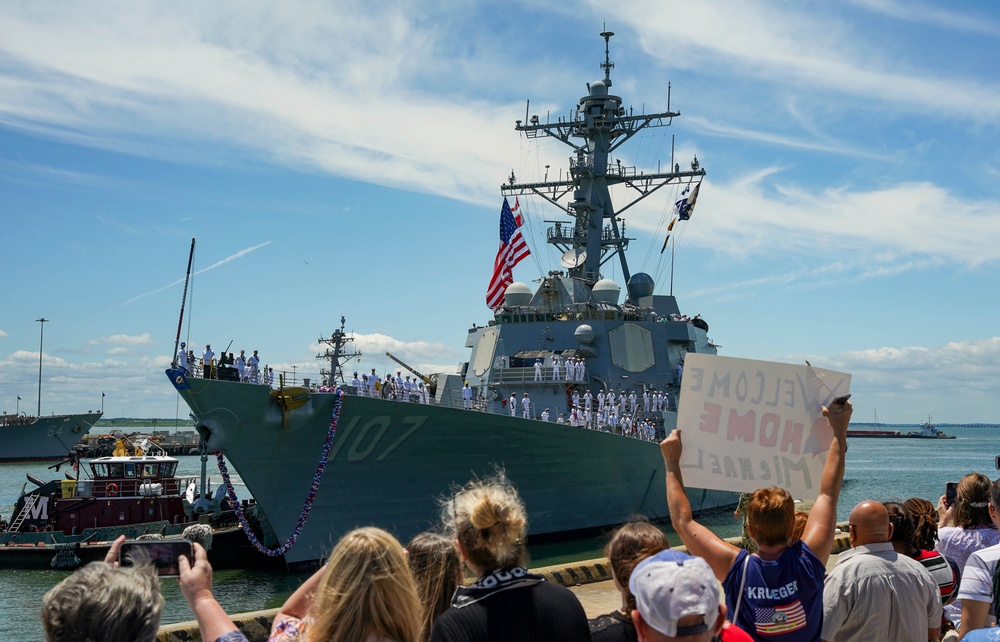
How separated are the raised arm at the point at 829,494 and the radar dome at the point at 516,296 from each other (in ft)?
64.0

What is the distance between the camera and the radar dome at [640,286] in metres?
25.3

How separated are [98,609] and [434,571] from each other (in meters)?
1.09

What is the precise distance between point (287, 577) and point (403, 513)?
2.45 metres

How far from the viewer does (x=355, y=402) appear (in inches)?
610

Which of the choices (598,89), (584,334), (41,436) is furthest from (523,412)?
(41,436)

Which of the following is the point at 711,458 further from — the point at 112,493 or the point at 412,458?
the point at 112,493

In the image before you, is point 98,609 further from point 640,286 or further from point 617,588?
point 640,286

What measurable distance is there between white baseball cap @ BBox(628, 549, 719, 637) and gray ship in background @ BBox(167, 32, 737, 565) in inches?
480

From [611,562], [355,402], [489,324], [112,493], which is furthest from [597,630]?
[489,324]

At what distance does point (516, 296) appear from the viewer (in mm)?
23328

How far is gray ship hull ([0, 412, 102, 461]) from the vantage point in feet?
188

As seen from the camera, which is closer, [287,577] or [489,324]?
[287,577]

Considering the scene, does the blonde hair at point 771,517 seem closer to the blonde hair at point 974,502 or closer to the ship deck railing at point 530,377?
the blonde hair at point 974,502

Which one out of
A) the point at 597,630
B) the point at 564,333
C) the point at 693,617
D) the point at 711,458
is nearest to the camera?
the point at 693,617
